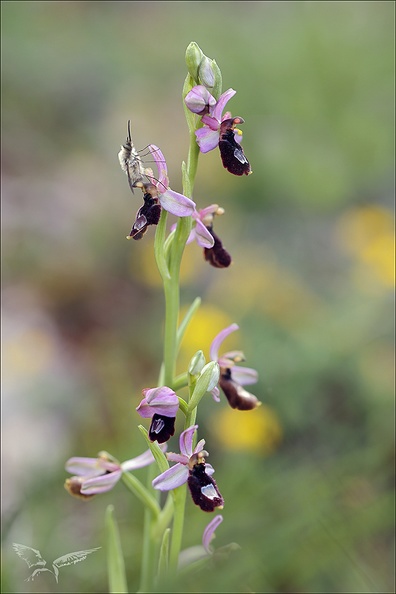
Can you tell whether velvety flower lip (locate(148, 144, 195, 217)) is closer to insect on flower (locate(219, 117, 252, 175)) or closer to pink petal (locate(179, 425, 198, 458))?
insect on flower (locate(219, 117, 252, 175))

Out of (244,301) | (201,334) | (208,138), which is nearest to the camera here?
(208,138)

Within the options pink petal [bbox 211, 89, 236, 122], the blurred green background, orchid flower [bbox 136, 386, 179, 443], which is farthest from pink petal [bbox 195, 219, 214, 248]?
the blurred green background

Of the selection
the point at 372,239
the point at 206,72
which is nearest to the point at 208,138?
the point at 206,72

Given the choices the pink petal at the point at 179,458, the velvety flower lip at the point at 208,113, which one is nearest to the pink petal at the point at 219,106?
the velvety flower lip at the point at 208,113

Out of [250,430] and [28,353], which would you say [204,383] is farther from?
[28,353]

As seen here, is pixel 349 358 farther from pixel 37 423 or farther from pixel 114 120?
pixel 114 120

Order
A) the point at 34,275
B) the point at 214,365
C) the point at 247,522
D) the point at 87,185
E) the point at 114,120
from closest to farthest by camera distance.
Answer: the point at 214,365 < the point at 247,522 < the point at 34,275 < the point at 87,185 < the point at 114,120

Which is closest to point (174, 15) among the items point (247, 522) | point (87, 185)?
point (87, 185)
